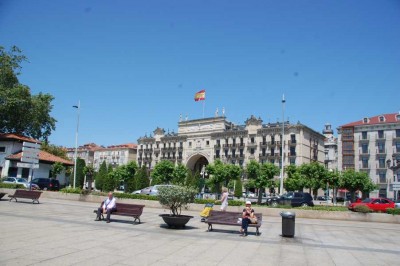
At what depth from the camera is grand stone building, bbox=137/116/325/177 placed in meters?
77.8

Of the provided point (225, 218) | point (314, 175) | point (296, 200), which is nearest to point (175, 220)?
point (225, 218)

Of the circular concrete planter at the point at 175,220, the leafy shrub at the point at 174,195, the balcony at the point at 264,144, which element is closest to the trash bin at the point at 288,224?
the leafy shrub at the point at 174,195

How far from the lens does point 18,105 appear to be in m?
46.7

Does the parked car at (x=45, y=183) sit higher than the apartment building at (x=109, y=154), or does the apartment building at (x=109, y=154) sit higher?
the apartment building at (x=109, y=154)

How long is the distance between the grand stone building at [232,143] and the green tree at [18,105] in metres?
43.1

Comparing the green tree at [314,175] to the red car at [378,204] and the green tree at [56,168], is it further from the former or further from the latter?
the green tree at [56,168]

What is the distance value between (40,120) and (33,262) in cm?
4986

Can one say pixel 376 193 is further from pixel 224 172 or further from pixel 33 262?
pixel 33 262

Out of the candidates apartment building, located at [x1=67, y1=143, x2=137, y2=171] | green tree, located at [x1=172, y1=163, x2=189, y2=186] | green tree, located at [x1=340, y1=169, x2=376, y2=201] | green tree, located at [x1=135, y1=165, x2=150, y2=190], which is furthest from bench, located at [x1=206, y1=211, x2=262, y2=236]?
apartment building, located at [x1=67, y1=143, x2=137, y2=171]

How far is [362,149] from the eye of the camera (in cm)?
7656

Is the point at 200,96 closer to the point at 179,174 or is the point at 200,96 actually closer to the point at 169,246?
the point at 179,174

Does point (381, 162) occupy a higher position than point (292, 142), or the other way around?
point (292, 142)

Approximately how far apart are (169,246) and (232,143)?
76.1 meters

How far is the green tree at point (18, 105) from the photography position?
45.7 m
